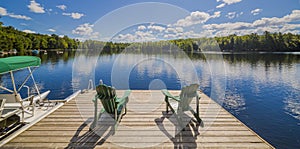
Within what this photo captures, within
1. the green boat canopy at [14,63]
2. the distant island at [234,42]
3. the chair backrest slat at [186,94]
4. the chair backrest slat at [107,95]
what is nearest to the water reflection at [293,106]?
the chair backrest slat at [186,94]

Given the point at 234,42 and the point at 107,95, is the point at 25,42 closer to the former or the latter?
the point at 234,42

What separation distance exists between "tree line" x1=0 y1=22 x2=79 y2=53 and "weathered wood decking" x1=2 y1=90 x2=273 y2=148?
56275 mm

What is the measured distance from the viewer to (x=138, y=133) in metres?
3.08

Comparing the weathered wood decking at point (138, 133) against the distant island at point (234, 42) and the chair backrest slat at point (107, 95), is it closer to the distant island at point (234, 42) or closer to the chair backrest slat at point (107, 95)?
the chair backrest slat at point (107, 95)

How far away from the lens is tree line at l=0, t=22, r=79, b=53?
49106 mm

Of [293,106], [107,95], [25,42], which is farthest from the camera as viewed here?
[25,42]

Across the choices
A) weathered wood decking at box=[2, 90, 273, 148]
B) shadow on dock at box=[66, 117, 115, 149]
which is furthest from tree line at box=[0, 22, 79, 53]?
shadow on dock at box=[66, 117, 115, 149]

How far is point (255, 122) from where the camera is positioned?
7.09 m

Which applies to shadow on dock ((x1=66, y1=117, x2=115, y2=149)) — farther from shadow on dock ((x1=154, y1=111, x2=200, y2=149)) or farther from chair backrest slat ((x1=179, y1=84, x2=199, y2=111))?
chair backrest slat ((x1=179, y1=84, x2=199, y2=111))

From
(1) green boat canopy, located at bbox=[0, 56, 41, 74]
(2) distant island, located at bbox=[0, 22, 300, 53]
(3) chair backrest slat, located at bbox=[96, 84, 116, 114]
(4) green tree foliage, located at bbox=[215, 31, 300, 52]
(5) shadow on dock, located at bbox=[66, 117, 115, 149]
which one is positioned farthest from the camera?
(4) green tree foliage, located at bbox=[215, 31, 300, 52]

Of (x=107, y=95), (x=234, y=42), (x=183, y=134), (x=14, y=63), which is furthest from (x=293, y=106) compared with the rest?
(x=234, y=42)

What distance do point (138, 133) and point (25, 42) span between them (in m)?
73.4

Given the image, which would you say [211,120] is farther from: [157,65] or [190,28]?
A: [157,65]

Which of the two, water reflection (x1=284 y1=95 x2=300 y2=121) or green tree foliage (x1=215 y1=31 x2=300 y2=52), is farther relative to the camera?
green tree foliage (x1=215 y1=31 x2=300 y2=52)
